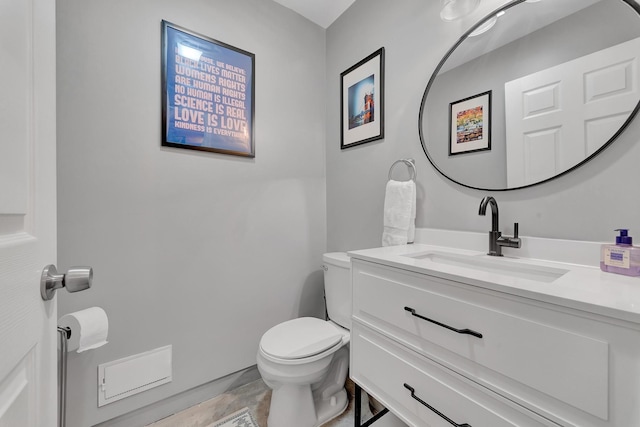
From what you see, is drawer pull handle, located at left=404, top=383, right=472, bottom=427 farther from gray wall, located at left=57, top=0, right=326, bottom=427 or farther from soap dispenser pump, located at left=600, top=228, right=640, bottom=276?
gray wall, located at left=57, top=0, right=326, bottom=427

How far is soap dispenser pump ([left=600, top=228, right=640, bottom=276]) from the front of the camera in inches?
26.4

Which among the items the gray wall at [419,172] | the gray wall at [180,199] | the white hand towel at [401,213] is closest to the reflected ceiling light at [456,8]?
the gray wall at [419,172]

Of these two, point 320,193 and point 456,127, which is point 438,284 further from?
point 320,193

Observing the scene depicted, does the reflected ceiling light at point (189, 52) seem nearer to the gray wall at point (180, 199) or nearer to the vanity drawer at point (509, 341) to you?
the gray wall at point (180, 199)

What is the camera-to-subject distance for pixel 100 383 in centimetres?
118

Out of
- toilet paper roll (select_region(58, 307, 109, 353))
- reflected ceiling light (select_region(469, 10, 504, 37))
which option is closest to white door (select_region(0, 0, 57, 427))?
toilet paper roll (select_region(58, 307, 109, 353))

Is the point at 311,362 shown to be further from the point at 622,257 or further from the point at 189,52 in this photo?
the point at 189,52

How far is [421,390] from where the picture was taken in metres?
0.80

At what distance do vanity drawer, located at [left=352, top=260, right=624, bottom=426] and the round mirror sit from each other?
0.58 metres

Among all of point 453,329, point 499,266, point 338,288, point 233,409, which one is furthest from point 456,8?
point 233,409

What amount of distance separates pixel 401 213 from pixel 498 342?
72 cm

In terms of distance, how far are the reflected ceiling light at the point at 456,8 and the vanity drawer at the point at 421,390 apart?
133 centimetres

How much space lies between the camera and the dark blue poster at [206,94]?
1326 mm

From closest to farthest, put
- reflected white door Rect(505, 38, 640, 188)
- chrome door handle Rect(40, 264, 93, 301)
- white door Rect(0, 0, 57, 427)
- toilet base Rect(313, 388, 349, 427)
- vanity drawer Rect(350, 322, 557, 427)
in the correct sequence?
white door Rect(0, 0, 57, 427) → chrome door handle Rect(40, 264, 93, 301) → vanity drawer Rect(350, 322, 557, 427) → reflected white door Rect(505, 38, 640, 188) → toilet base Rect(313, 388, 349, 427)
